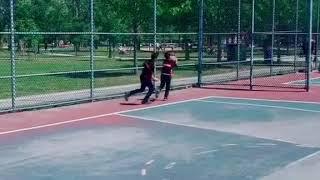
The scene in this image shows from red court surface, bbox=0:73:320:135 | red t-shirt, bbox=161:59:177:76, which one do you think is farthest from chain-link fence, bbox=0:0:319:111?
red t-shirt, bbox=161:59:177:76

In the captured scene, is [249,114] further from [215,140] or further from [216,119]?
[215,140]

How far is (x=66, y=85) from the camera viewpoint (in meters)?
22.6

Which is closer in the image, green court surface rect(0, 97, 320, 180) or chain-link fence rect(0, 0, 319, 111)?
green court surface rect(0, 97, 320, 180)

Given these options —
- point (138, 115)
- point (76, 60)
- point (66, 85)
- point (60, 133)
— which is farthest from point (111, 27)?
point (60, 133)

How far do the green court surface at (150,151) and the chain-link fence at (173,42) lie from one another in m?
4.57

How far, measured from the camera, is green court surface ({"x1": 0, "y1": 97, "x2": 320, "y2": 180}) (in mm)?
8344

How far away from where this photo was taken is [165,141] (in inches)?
431

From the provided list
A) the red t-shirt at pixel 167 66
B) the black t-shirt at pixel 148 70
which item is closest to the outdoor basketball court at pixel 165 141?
the black t-shirt at pixel 148 70

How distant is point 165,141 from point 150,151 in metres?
1.04

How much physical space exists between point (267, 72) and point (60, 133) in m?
19.1

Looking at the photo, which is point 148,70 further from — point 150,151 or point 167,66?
point 150,151

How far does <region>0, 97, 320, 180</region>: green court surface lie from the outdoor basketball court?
0.02m

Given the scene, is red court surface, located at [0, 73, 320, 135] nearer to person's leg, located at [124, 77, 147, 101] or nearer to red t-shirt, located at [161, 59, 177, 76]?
person's leg, located at [124, 77, 147, 101]

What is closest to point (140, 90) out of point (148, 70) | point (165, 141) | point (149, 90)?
point (149, 90)
